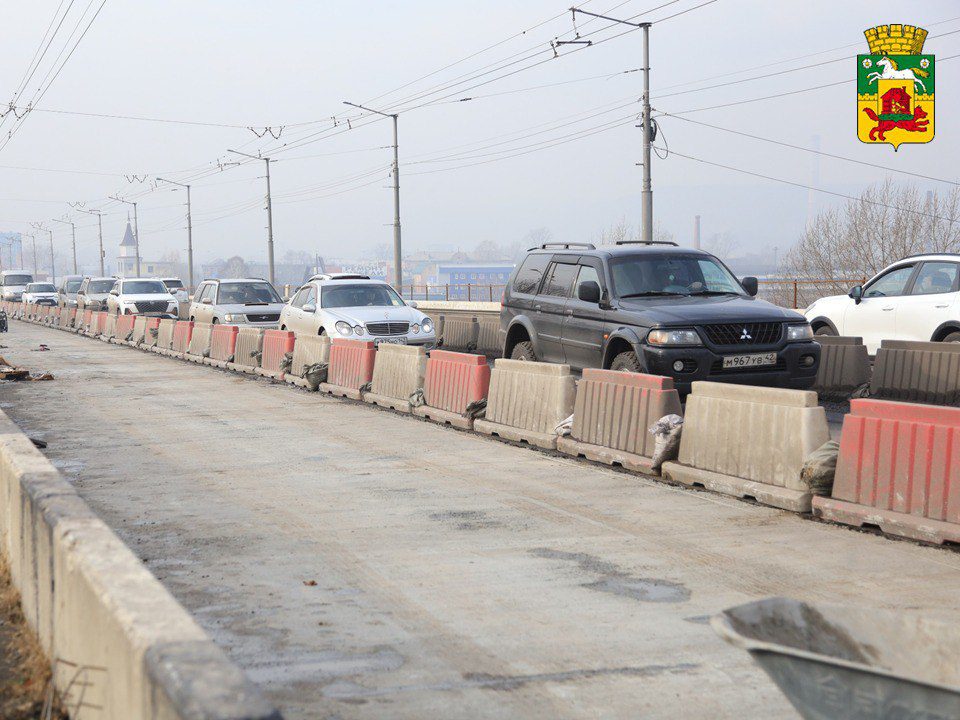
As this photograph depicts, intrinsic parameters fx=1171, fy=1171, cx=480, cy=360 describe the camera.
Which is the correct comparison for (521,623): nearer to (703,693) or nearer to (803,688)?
(703,693)

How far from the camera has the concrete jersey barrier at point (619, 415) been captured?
34.6 ft

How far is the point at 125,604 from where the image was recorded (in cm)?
367

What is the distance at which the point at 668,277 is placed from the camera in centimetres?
1384

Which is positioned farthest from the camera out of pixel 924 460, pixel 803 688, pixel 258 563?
pixel 924 460

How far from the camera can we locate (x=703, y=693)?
15.1ft

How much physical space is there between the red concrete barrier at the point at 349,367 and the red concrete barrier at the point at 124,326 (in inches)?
722

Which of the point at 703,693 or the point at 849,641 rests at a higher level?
the point at 849,641

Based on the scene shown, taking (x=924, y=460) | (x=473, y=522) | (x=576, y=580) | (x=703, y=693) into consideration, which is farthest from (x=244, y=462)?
(x=703, y=693)

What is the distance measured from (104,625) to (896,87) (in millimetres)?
35184

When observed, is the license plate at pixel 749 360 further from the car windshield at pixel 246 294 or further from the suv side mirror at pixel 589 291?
the car windshield at pixel 246 294

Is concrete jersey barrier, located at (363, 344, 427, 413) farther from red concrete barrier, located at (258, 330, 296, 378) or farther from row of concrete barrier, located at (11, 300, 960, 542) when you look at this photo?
red concrete barrier, located at (258, 330, 296, 378)

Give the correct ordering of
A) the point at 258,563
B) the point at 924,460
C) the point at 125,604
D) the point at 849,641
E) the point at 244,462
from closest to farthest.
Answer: the point at 849,641
the point at 125,604
the point at 258,563
the point at 924,460
the point at 244,462

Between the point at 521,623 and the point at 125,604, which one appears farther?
the point at 521,623

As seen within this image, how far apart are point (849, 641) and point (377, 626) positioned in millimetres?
2741
